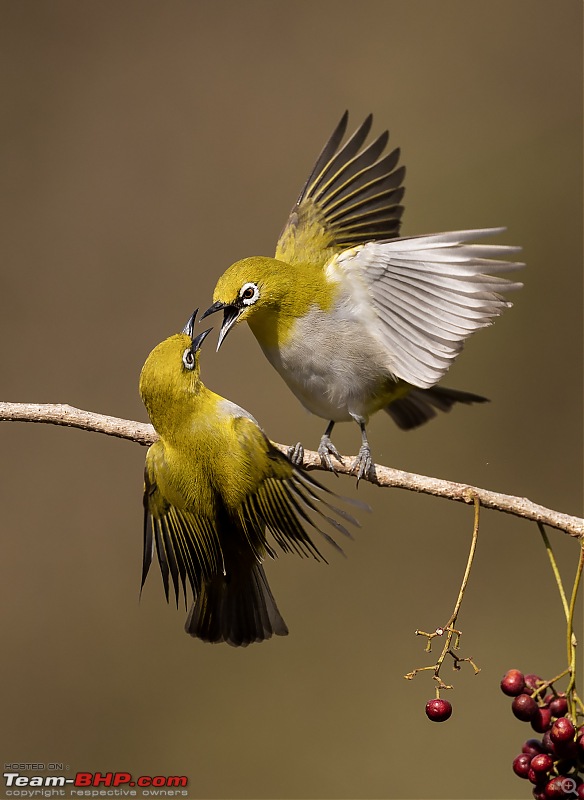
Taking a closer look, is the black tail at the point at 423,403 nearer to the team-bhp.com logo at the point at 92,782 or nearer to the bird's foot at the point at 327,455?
the bird's foot at the point at 327,455

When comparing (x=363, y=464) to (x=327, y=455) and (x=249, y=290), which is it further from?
(x=249, y=290)

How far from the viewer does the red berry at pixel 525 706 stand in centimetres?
255

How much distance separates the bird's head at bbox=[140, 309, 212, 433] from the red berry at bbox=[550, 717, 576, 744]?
4.69 feet

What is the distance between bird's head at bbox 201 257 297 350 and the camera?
10.5ft

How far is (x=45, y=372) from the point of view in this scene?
6.49 m

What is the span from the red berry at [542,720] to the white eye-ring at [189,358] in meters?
1.46

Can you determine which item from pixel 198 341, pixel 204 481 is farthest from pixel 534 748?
pixel 198 341

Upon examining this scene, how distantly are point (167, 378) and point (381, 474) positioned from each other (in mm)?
725

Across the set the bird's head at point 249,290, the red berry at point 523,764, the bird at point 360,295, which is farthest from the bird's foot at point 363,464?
the red berry at point 523,764

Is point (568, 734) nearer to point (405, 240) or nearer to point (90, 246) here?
point (405, 240)

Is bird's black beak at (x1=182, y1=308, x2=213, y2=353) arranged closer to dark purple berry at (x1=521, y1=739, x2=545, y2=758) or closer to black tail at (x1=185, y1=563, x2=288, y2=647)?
black tail at (x1=185, y1=563, x2=288, y2=647)

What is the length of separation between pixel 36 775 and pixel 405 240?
11.9 feet

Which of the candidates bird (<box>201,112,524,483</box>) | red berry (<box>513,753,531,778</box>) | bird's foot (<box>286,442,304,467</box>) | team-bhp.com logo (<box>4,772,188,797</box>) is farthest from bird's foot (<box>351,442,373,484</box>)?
team-bhp.com logo (<box>4,772,188,797</box>)

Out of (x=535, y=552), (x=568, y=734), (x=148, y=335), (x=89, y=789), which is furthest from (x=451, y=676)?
(x=568, y=734)
